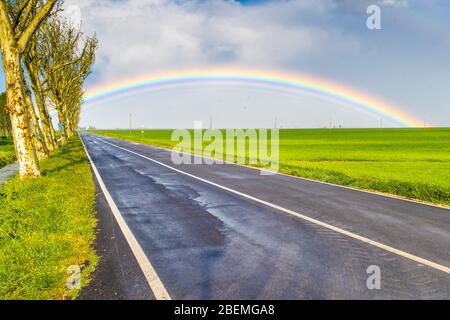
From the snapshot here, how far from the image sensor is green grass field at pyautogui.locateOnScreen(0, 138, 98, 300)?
4750 millimetres

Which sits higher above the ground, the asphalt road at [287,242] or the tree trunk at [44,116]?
the tree trunk at [44,116]

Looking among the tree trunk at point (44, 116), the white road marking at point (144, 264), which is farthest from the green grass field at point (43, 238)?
the tree trunk at point (44, 116)

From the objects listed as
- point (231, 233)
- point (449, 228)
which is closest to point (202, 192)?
point (231, 233)

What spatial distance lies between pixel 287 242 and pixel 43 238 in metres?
4.61

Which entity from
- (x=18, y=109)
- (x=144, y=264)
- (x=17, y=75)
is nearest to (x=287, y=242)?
(x=144, y=264)

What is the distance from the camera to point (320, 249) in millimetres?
6188

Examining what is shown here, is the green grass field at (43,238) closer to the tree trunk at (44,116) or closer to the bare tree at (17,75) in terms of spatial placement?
the bare tree at (17,75)

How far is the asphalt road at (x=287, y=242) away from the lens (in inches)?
184

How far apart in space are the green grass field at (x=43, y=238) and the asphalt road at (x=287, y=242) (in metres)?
1.02

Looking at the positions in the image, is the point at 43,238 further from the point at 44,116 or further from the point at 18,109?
the point at 44,116

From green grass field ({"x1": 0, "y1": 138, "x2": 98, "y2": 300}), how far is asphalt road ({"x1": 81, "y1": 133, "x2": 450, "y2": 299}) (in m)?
1.02

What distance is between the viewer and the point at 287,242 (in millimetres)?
6609

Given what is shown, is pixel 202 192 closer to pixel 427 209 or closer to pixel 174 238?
pixel 174 238

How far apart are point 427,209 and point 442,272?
5017 mm
